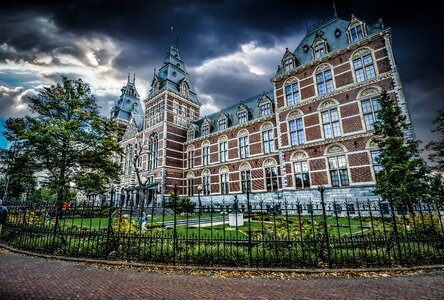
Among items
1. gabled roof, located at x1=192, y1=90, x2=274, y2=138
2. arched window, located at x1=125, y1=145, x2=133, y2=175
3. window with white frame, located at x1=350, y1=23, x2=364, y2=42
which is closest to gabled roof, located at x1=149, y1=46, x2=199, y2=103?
gabled roof, located at x1=192, y1=90, x2=274, y2=138

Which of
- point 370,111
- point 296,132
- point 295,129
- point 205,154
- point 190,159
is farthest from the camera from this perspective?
point 190,159

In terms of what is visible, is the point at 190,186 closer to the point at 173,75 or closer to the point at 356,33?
the point at 173,75

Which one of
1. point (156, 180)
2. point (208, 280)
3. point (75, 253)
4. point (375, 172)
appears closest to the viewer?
point (208, 280)

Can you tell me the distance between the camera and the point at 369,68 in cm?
1702

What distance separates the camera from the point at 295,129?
20328 millimetres

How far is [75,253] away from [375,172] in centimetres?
1904

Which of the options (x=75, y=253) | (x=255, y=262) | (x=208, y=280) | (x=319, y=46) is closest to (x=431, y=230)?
(x=255, y=262)

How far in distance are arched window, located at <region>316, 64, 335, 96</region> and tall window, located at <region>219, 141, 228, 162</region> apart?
12.9 meters

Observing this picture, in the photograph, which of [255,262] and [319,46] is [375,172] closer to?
[319,46]

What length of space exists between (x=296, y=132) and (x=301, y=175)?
4.20 meters

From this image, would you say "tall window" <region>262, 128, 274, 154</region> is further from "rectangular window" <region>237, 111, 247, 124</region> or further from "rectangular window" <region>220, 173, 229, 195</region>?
"rectangular window" <region>220, 173, 229, 195</region>

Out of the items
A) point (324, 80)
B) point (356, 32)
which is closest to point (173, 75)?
point (324, 80)

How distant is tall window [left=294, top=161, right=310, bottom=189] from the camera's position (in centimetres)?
1892

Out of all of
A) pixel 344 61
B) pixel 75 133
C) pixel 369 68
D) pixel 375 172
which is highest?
pixel 344 61
